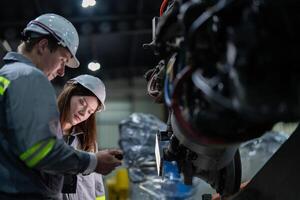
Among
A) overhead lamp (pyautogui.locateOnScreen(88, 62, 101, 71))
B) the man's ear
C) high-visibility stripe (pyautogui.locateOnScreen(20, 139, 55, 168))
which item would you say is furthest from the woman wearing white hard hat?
overhead lamp (pyautogui.locateOnScreen(88, 62, 101, 71))

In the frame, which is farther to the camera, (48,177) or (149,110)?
(149,110)

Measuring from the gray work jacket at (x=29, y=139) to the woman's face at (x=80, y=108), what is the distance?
1.04 meters

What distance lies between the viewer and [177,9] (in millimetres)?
1345

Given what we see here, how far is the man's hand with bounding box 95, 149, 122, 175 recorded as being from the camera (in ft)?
6.33

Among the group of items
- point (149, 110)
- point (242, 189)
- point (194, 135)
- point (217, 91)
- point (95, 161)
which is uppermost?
point (217, 91)

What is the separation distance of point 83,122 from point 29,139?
4.63 ft

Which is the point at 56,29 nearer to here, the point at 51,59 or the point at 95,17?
the point at 51,59

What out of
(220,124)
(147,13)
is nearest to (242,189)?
(220,124)

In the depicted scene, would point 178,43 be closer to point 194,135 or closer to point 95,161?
point 194,135

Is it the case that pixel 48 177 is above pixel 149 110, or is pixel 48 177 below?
above

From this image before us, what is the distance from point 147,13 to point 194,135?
453 centimetres

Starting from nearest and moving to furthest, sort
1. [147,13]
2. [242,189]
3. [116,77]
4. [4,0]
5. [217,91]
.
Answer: [217,91]
[242,189]
[4,0]
[147,13]
[116,77]

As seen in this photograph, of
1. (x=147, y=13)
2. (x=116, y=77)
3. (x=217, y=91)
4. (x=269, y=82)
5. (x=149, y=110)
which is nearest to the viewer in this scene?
(x=269, y=82)

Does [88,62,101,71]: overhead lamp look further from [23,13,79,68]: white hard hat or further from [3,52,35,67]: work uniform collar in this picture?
[3,52,35,67]: work uniform collar
